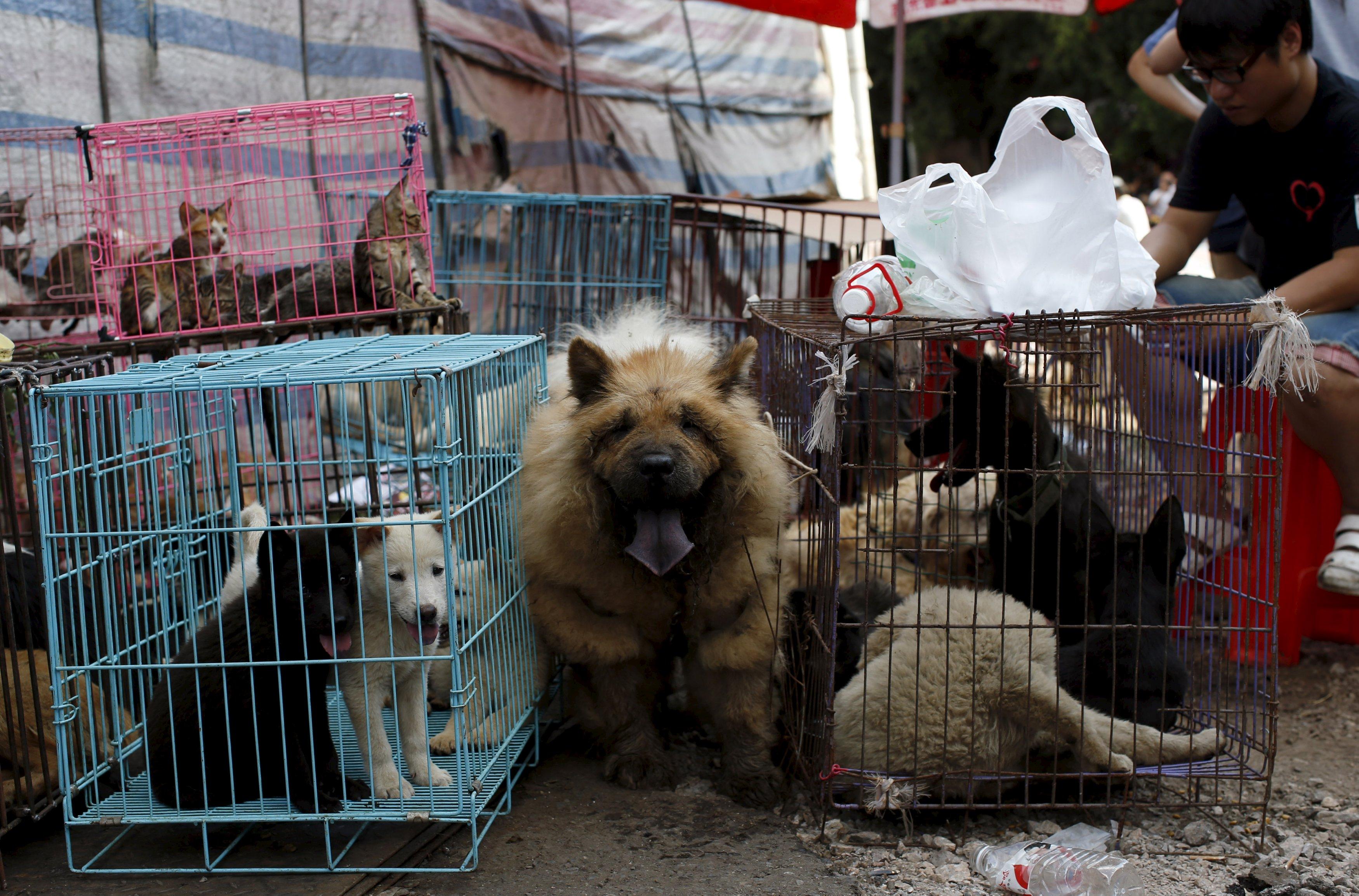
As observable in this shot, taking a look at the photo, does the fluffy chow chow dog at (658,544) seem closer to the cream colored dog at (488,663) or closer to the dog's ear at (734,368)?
the dog's ear at (734,368)

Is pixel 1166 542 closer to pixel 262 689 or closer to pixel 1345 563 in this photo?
pixel 1345 563

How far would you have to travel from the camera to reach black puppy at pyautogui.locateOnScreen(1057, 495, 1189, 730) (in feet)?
10.4

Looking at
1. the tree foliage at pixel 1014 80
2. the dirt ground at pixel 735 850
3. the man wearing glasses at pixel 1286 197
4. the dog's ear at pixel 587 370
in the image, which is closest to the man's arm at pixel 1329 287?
the man wearing glasses at pixel 1286 197

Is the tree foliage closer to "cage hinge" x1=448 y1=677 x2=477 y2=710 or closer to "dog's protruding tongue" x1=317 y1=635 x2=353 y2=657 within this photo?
"cage hinge" x1=448 y1=677 x2=477 y2=710

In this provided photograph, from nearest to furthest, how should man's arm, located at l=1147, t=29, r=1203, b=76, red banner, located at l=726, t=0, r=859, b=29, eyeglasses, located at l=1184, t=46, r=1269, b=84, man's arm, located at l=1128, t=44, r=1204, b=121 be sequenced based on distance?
eyeglasses, located at l=1184, t=46, r=1269, b=84 < man's arm, located at l=1147, t=29, r=1203, b=76 < man's arm, located at l=1128, t=44, r=1204, b=121 < red banner, located at l=726, t=0, r=859, b=29

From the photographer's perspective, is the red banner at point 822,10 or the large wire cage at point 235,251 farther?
the red banner at point 822,10

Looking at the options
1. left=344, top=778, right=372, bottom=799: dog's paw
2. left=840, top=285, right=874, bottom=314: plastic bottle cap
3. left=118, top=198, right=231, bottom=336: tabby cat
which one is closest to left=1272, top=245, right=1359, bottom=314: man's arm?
left=840, top=285, right=874, bottom=314: plastic bottle cap

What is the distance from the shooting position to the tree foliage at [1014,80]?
18.4 m

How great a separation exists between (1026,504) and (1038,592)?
326 mm

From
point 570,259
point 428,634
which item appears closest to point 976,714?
point 428,634

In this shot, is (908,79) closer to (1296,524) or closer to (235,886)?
(1296,524)

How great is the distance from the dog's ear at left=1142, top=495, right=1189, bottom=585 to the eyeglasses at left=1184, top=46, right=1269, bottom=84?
5.52 ft

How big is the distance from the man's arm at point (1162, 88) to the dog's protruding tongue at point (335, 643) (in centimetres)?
554

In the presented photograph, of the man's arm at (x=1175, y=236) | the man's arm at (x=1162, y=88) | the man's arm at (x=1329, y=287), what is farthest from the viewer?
the man's arm at (x=1162, y=88)
